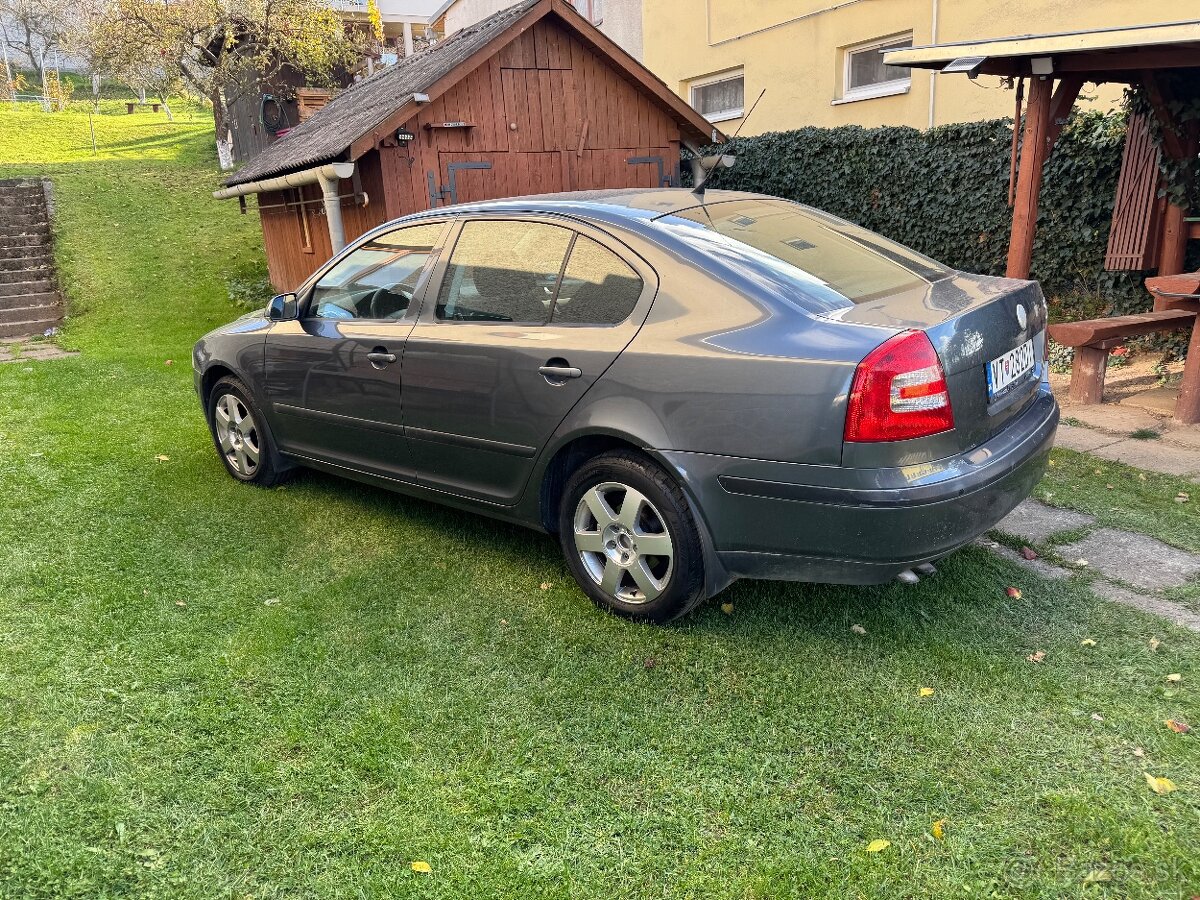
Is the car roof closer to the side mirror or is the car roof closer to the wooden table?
the side mirror

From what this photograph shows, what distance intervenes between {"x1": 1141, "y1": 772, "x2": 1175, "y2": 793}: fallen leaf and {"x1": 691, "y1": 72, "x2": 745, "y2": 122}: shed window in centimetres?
1455

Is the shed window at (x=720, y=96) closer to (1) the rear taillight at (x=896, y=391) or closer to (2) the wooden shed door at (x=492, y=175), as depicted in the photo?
(2) the wooden shed door at (x=492, y=175)

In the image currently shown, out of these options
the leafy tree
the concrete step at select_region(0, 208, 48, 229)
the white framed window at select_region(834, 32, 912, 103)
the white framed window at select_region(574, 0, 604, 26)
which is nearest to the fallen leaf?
the white framed window at select_region(834, 32, 912, 103)

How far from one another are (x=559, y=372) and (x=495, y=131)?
8.52 metres

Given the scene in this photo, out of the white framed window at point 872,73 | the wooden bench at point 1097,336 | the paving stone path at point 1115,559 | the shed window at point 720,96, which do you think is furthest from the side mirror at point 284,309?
the shed window at point 720,96

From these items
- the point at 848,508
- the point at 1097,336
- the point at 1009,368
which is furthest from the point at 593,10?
the point at 848,508

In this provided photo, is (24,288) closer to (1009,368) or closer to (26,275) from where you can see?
(26,275)

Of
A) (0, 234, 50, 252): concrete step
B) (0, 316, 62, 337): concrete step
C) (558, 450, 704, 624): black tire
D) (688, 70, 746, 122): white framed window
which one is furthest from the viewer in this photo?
(0, 234, 50, 252): concrete step

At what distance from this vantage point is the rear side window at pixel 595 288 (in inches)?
135

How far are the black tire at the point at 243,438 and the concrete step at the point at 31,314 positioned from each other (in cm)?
1007

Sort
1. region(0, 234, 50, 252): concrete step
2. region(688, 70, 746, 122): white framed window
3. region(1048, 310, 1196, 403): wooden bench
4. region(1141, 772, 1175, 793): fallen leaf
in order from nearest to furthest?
region(1141, 772, 1175, 793): fallen leaf < region(1048, 310, 1196, 403): wooden bench < region(688, 70, 746, 122): white framed window < region(0, 234, 50, 252): concrete step

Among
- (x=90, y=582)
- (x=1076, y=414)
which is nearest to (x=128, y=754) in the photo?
(x=90, y=582)

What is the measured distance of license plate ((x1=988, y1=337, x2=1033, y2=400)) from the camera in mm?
3126

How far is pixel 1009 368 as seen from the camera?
325 cm
